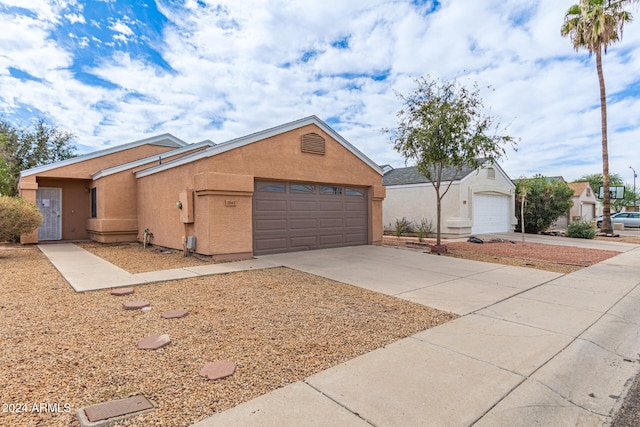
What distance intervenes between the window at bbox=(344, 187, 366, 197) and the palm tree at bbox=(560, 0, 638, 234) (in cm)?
1635

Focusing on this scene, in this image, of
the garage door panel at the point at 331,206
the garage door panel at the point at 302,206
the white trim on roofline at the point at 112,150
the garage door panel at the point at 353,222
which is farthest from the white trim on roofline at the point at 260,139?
the white trim on roofline at the point at 112,150

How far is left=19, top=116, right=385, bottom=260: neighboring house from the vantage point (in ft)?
31.0

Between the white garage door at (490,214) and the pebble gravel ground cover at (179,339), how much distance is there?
1500 centimetres

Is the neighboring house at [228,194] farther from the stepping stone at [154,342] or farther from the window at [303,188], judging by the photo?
the stepping stone at [154,342]

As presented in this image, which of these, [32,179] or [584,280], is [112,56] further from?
[584,280]

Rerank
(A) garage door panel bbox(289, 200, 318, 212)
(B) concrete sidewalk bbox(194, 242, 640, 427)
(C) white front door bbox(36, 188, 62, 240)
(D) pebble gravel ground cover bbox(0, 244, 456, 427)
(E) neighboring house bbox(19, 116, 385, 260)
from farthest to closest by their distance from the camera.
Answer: (C) white front door bbox(36, 188, 62, 240)
(A) garage door panel bbox(289, 200, 318, 212)
(E) neighboring house bbox(19, 116, 385, 260)
(D) pebble gravel ground cover bbox(0, 244, 456, 427)
(B) concrete sidewalk bbox(194, 242, 640, 427)

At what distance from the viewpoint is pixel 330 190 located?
1220 centimetres

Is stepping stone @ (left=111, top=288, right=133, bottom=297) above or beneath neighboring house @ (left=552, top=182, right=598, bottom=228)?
beneath

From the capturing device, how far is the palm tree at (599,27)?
18875mm

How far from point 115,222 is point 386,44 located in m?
12.0

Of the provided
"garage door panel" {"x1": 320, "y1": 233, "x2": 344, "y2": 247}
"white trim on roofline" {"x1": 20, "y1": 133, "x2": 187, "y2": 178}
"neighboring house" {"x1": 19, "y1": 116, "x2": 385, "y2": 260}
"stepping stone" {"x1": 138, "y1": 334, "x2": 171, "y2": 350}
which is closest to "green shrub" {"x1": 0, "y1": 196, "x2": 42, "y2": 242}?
"neighboring house" {"x1": 19, "y1": 116, "x2": 385, "y2": 260}

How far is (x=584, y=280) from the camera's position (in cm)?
786

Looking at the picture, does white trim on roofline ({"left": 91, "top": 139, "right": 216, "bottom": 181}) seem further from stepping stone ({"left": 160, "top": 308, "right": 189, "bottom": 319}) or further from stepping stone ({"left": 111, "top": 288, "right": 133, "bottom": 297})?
stepping stone ({"left": 160, "top": 308, "right": 189, "bottom": 319})

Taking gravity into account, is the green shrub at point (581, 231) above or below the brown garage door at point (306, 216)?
below
